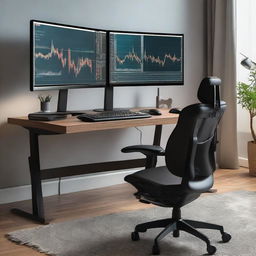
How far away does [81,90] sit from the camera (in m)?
4.45

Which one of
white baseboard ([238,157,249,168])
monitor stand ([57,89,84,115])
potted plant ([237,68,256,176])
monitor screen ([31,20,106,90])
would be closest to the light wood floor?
potted plant ([237,68,256,176])

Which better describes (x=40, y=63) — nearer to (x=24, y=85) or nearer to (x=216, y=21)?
(x=24, y=85)

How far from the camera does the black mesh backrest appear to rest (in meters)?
2.85

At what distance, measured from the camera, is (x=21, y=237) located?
3318mm

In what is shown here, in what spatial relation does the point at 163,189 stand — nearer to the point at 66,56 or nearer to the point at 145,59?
the point at 66,56

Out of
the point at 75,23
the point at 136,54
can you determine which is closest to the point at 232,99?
the point at 136,54

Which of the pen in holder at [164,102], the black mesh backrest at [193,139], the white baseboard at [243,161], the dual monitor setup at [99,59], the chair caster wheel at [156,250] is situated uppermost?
the dual monitor setup at [99,59]

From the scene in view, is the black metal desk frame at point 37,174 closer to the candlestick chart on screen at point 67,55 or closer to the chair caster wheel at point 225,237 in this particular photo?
the candlestick chart on screen at point 67,55

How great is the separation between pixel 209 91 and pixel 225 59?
2359mm

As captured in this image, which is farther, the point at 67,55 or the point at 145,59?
the point at 145,59

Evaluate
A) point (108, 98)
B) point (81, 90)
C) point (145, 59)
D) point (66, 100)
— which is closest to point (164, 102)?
point (145, 59)

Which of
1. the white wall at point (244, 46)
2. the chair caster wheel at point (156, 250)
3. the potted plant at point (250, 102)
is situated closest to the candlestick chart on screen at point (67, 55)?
the chair caster wheel at point (156, 250)

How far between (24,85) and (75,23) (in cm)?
67

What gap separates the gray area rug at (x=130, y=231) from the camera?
3100 millimetres
